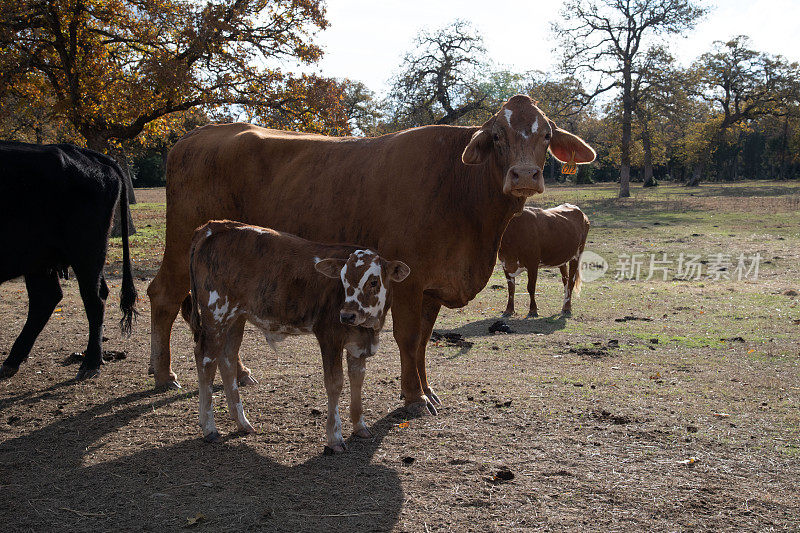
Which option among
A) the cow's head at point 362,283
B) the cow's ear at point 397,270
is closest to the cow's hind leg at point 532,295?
the cow's ear at point 397,270

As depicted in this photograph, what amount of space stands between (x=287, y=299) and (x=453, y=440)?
65.4 inches

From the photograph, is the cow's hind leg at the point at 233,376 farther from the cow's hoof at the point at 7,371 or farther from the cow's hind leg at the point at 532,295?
the cow's hind leg at the point at 532,295

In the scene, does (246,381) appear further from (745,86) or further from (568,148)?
(745,86)

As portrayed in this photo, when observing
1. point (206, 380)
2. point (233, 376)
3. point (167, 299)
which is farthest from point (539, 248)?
point (206, 380)

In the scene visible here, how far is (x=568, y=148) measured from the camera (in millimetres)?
5566

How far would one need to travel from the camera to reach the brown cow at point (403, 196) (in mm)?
5238

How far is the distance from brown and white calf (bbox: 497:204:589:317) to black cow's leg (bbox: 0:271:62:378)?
6.72 m

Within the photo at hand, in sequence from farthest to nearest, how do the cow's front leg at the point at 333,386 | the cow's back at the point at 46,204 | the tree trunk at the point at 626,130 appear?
the tree trunk at the point at 626,130 < the cow's back at the point at 46,204 < the cow's front leg at the point at 333,386

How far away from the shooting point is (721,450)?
15.0 feet

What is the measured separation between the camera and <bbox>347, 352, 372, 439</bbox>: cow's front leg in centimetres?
467

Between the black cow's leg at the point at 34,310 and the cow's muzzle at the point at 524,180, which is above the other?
the cow's muzzle at the point at 524,180

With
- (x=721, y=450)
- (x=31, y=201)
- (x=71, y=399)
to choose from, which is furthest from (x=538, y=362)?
(x=31, y=201)

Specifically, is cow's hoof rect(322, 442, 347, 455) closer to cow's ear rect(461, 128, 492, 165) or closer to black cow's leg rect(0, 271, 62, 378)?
cow's ear rect(461, 128, 492, 165)

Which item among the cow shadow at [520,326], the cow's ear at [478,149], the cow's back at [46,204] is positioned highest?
the cow's ear at [478,149]
